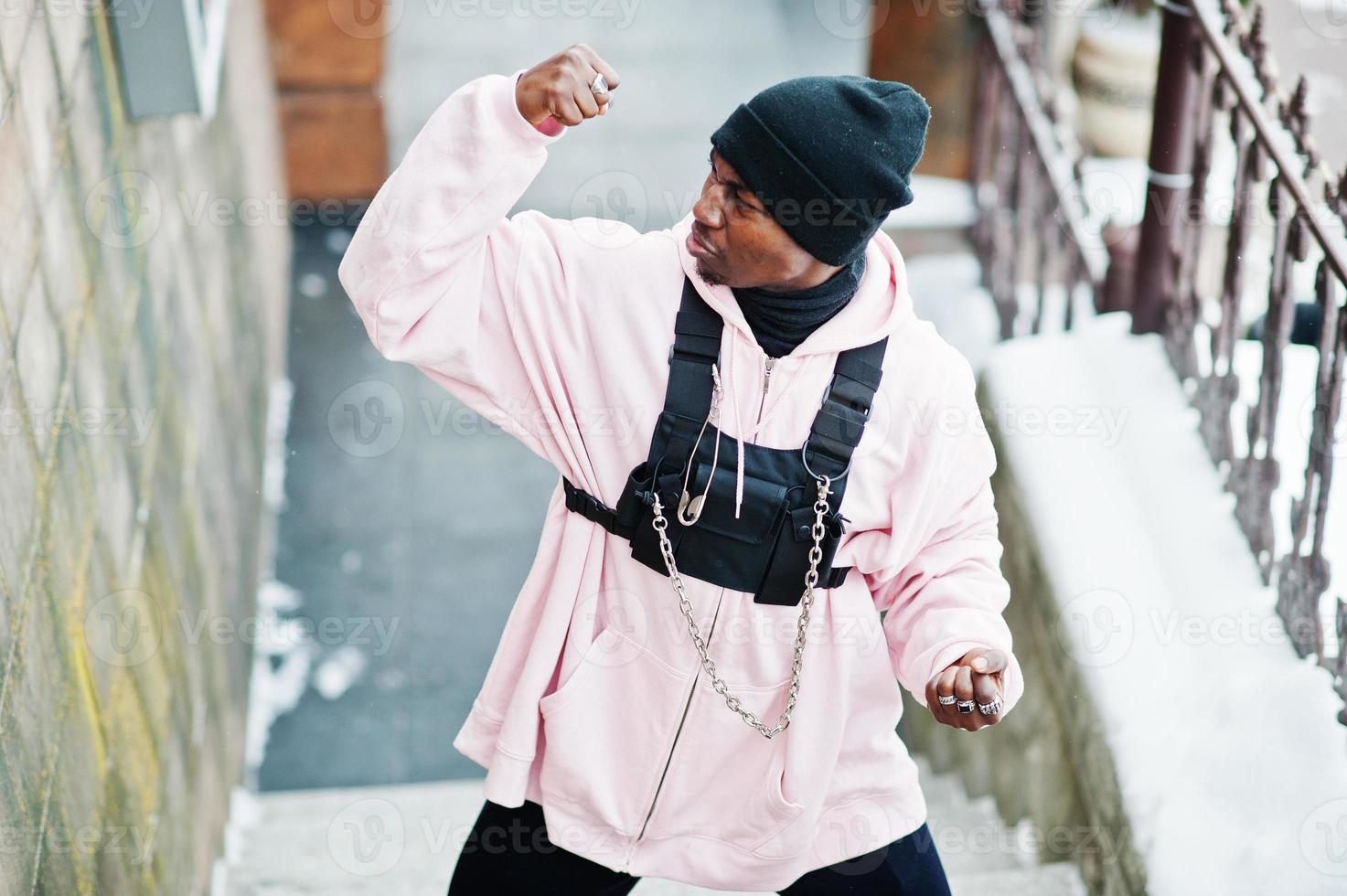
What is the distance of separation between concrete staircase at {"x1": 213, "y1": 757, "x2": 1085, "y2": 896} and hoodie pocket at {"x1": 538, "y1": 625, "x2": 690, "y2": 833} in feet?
3.31

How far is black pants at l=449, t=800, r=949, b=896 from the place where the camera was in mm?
2510

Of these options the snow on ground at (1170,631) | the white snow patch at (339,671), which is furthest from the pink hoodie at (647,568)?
the white snow patch at (339,671)

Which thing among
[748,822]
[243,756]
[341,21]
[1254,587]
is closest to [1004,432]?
[1254,587]

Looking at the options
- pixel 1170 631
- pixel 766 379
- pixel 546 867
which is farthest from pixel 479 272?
pixel 1170 631

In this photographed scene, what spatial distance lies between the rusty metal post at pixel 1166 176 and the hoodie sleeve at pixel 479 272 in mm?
2132

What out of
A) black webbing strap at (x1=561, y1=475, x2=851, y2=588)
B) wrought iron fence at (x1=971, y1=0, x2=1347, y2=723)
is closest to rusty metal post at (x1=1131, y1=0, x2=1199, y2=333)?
wrought iron fence at (x1=971, y1=0, x2=1347, y2=723)

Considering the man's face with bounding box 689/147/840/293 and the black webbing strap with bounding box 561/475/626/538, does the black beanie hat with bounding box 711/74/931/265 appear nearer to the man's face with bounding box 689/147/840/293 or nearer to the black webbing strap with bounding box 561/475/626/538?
the man's face with bounding box 689/147/840/293

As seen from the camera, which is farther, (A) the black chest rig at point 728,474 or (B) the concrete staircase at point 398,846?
(B) the concrete staircase at point 398,846

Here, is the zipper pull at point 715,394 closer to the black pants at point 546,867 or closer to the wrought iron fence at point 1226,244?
the black pants at point 546,867

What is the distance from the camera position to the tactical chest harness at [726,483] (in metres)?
2.23

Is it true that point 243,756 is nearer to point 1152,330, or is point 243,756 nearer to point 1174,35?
point 1152,330

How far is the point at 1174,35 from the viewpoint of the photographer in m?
3.77

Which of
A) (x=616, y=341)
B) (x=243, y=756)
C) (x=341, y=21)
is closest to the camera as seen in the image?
(x=616, y=341)

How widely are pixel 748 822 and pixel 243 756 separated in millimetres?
2494
